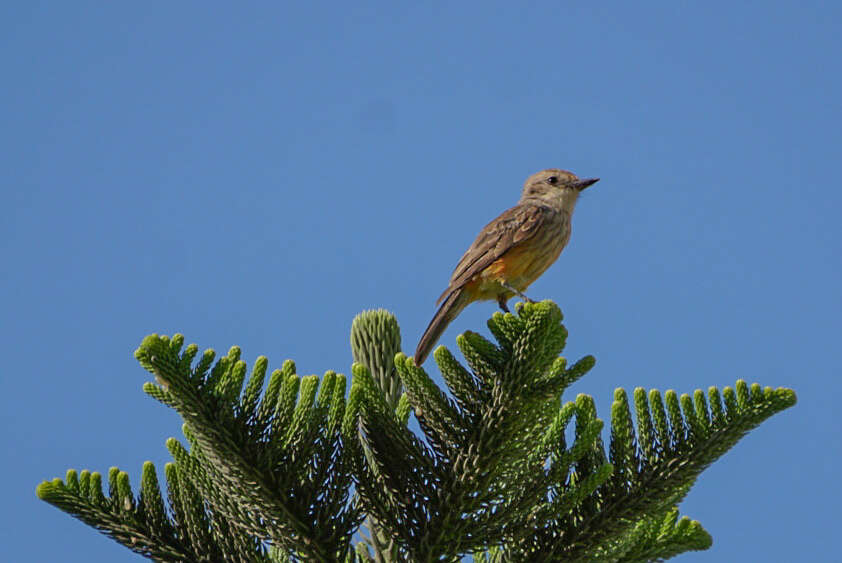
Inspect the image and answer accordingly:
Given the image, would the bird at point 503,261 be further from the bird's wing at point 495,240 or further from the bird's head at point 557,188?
the bird's head at point 557,188

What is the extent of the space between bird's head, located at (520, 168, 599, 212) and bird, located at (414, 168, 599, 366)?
0.45 m

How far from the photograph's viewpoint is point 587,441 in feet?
11.0

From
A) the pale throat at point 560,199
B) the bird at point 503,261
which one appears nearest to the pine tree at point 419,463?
the bird at point 503,261

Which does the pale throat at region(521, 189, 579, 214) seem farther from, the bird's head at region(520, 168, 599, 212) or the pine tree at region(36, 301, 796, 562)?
the pine tree at region(36, 301, 796, 562)

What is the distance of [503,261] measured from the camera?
6.49 m

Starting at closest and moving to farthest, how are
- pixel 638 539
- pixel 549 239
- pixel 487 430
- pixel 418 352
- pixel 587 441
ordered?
pixel 487 430, pixel 587 441, pixel 638 539, pixel 418 352, pixel 549 239

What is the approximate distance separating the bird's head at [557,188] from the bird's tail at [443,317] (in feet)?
4.43

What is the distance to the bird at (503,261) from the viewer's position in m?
6.49

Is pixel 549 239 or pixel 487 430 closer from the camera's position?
pixel 487 430

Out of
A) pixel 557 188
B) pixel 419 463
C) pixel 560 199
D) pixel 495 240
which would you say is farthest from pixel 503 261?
pixel 419 463

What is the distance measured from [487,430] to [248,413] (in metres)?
0.88

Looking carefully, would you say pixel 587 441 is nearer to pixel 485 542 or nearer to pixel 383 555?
pixel 485 542

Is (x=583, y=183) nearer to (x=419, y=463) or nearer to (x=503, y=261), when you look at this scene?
(x=503, y=261)

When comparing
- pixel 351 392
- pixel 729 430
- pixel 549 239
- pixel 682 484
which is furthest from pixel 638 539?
pixel 549 239
